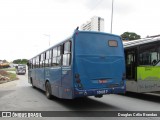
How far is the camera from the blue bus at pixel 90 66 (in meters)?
9.27

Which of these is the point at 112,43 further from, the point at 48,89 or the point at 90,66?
the point at 48,89

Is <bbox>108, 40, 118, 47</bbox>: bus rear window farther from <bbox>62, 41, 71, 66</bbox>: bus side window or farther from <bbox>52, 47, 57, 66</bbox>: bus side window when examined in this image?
<bbox>52, 47, 57, 66</bbox>: bus side window

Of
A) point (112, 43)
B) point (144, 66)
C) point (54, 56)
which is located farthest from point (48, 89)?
point (144, 66)

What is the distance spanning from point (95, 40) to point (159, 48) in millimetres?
3540

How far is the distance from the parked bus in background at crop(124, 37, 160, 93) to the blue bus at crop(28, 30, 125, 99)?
2.19m

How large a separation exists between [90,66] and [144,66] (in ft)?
12.7

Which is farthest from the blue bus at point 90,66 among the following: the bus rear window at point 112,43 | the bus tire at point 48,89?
the bus tire at point 48,89

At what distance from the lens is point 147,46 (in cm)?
1234

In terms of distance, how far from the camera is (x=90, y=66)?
9.54m

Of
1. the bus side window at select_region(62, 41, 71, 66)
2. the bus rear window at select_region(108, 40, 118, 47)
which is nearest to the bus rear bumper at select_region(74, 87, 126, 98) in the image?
the bus side window at select_region(62, 41, 71, 66)

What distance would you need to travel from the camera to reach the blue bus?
9.27 meters

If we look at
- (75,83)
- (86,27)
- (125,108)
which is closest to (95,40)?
(75,83)

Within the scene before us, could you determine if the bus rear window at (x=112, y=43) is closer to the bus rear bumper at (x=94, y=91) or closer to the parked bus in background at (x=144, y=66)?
the bus rear bumper at (x=94, y=91)

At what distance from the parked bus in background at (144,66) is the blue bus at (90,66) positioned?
7.18 feet
